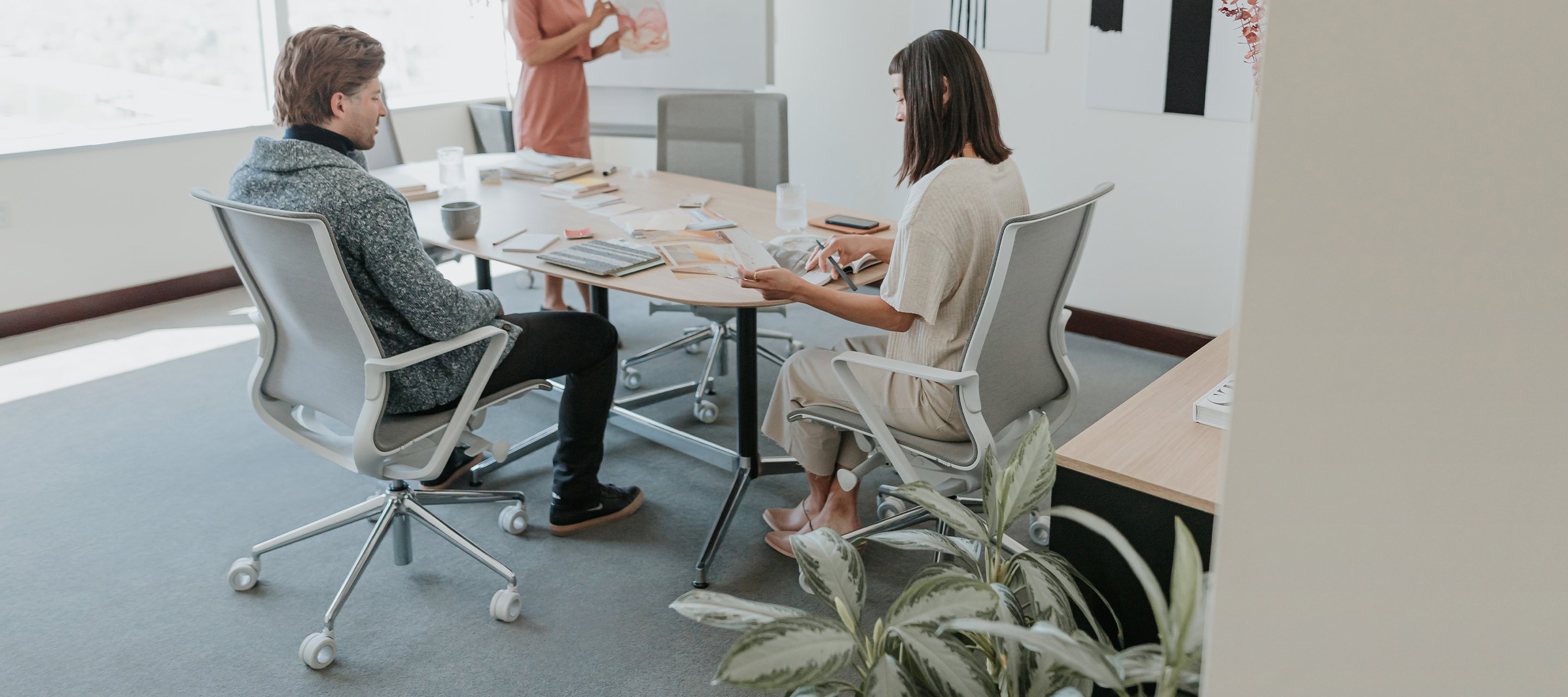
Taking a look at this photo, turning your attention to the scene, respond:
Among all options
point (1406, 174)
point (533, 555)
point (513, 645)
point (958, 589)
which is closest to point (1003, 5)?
point (533, 555)

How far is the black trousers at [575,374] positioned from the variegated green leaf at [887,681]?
5.18ft

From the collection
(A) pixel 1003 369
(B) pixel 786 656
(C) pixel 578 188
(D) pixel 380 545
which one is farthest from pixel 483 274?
(B) pixel 786 656

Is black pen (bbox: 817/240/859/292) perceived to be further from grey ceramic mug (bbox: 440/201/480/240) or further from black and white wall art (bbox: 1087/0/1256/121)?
black and white wall art (bbox: 1087/0/1256/121)

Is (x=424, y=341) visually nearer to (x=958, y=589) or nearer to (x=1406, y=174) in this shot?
(x=958, y=589)

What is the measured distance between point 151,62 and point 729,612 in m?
4.64

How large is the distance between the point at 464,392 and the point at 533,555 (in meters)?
0.58

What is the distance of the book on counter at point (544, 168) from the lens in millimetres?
3535

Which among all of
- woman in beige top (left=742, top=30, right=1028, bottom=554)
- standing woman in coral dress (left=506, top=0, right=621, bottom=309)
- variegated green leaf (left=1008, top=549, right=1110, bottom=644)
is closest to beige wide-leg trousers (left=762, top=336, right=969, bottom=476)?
woman in beige top (left=742, top=30, right=1028, bottom=554)

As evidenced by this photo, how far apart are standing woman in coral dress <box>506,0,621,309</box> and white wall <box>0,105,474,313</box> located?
4.78ft

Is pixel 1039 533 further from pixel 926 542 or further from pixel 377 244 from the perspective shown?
pixel 377 244

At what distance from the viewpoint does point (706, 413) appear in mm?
3465

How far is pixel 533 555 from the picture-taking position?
269 centimetres

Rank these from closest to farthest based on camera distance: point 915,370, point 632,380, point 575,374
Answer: point 915,370 < point 575,374 < point 632,380

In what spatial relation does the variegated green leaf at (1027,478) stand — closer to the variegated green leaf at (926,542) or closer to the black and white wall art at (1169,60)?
the variegated green leaf at (926,542)
